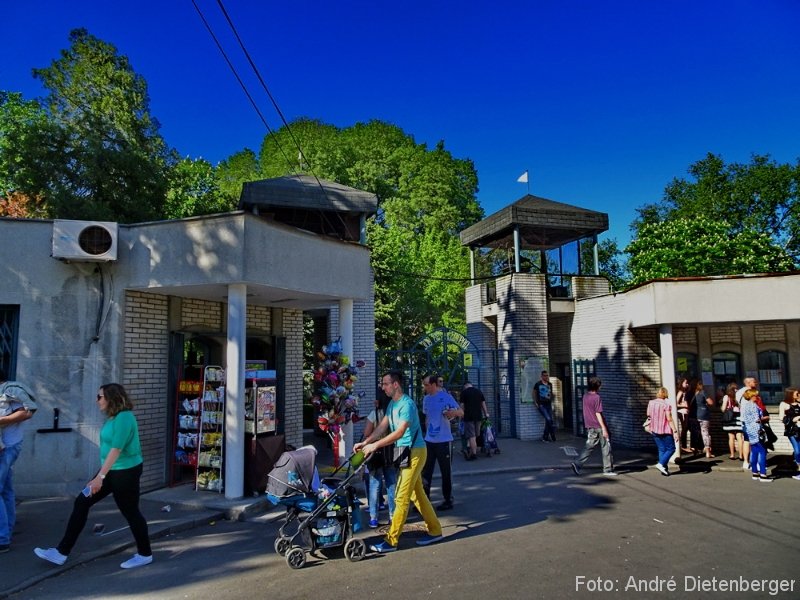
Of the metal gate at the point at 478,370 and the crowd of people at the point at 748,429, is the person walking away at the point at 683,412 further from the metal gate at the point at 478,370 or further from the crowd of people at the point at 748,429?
the metal gate at the point at 478,370

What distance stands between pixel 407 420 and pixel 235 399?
315 cm

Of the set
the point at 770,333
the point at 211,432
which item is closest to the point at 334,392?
the point at 211,432

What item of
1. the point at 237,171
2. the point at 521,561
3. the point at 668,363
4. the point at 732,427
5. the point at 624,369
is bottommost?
the point at 521,561

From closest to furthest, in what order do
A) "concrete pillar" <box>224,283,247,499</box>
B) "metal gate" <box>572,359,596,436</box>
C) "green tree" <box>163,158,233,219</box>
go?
1. "concrete pillar" <box>224,283,247,499</box>
2. "metal gate" <box>572,359,596,436</box>
3. "green tree" <box>163,158,233,219</box>

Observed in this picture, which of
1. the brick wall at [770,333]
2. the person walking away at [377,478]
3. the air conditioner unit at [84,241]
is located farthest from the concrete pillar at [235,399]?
the brick wall at [770,333]

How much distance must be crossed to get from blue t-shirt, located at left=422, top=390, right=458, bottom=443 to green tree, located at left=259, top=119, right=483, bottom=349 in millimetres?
15671

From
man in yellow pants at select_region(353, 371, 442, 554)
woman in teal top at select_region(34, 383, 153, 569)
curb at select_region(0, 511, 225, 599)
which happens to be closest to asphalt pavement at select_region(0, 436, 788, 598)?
curb at select_region(0, 511, 225, 599)

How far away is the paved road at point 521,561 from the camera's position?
4887mm

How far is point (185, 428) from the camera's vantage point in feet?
29.1

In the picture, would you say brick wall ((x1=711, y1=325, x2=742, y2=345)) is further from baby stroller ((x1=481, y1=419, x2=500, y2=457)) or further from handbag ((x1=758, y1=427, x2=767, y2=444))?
baby stroller ((x1=481, y1=419, x2=500, y2=457))

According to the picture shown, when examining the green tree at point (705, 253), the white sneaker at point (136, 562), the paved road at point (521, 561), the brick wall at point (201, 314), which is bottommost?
the paved road at point (521, 561)

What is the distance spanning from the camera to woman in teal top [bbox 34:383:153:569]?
5.30 meters

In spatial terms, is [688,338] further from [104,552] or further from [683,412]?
[104,552]

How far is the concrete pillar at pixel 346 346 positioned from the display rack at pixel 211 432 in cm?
227
